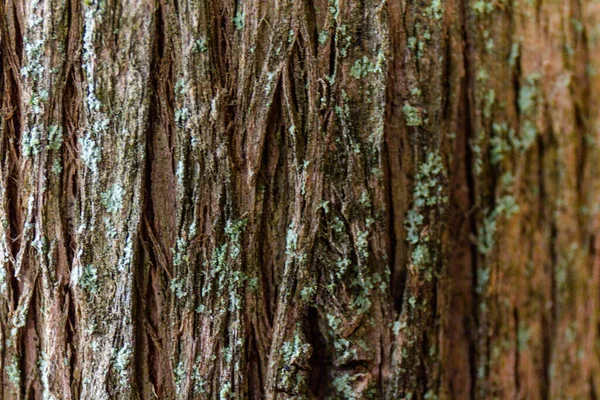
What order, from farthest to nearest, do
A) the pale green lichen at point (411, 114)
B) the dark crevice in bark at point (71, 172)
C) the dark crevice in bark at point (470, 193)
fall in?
the dark crevice in bark at point (470, 193) < the pale green lichen at point (411, 114) < the dark crevice in bark at point (71, 172)

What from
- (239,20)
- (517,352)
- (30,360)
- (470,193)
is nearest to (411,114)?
(470,193)

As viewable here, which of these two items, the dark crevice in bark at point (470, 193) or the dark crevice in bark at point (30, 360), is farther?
the dark crevice in bark at point (470, 193)

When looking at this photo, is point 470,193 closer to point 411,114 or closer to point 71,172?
point 411,114

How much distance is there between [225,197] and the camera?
101cm

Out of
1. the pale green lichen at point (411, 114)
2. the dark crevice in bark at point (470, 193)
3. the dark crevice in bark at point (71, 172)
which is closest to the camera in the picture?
the dark crevice in bark at point (71, 172)

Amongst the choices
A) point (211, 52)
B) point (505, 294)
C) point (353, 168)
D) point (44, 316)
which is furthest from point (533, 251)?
point (44, 316)

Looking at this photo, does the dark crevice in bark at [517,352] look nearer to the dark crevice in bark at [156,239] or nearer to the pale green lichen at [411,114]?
the pale green lichen at [411,114]

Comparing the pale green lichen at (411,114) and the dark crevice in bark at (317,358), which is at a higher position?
the pale green lichen at (411,114)

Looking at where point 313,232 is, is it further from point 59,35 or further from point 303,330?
point 59,35

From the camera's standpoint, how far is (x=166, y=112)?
3.28 feet

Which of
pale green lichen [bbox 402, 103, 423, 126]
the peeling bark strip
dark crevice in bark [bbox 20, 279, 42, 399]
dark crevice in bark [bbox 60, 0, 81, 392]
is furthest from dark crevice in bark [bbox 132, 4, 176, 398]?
pale green lichen [bbox 402, 103, 423, 126]

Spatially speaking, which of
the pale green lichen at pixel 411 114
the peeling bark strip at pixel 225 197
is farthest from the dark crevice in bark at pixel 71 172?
the pale green lichen at pixel 411 114

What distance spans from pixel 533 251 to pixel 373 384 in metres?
0.58

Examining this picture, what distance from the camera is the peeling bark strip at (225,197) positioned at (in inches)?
39.0
